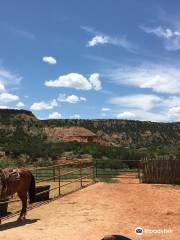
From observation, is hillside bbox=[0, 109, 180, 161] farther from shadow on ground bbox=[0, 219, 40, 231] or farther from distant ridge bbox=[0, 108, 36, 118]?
shadow on ground bbox=[0, 219, 40, 231]

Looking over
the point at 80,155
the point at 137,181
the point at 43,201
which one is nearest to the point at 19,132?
the point at 80,155

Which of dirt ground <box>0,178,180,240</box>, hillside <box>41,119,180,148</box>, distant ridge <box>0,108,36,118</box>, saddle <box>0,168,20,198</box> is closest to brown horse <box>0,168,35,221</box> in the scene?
saddle <box>0,168,20,198</box>

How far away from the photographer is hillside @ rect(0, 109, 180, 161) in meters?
50.3

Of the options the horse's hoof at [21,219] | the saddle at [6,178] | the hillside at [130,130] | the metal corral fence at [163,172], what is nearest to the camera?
the saddle at [6,178]

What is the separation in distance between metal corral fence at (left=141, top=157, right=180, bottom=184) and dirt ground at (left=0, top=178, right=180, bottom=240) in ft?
12.8

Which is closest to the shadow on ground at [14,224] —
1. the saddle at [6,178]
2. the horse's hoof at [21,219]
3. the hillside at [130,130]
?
the horse's hoof at [21,219]

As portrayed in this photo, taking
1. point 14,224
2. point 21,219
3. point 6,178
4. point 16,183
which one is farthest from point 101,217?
point 6,178

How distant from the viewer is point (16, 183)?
41.5 ft

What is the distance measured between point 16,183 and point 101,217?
2.58 metres

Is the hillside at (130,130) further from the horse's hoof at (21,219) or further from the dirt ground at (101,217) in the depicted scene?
the horse's hoof at (21,219)

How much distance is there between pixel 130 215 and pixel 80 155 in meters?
30.0

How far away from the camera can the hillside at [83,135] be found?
165 feet

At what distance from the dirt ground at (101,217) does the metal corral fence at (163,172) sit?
12.8 ft

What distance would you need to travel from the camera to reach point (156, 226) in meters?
11.5
